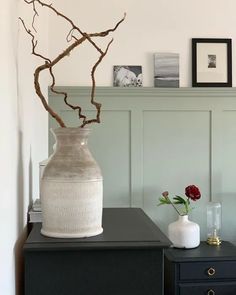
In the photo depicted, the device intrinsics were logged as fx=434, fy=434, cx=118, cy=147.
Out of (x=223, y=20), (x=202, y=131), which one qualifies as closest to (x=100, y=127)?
(x=202, y=131)

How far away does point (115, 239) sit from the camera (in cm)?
122

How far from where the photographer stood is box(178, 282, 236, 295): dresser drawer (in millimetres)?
2355

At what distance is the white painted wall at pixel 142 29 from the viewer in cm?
281

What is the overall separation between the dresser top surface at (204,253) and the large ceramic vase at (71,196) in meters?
1.23

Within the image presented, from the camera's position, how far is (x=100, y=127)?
9.21 feet

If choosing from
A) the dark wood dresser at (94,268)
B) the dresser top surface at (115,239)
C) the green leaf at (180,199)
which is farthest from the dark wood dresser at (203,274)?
the dark wood dresser at (94,268)

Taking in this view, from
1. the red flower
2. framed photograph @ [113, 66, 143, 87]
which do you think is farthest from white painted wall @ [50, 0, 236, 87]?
the red flower

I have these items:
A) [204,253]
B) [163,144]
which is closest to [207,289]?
[204,253]

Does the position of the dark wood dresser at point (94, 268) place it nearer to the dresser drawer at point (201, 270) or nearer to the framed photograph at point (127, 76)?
the dresser drawer at point (201, 270)

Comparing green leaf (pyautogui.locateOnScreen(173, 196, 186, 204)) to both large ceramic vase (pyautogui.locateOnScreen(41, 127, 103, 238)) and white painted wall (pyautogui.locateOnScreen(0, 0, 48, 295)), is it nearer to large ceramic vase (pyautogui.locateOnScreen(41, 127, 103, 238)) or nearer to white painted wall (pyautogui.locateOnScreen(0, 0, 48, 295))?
white painted wall (pyautogui.locateOnScreen(0, 0, 48, 295))

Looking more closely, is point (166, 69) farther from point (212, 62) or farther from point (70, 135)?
point (70, 135)

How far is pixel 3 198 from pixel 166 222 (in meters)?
1.93

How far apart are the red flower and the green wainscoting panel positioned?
22cm

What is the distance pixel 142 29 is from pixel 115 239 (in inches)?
75.9
